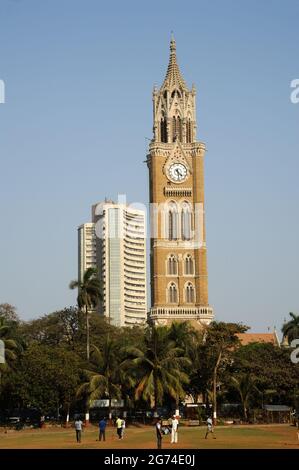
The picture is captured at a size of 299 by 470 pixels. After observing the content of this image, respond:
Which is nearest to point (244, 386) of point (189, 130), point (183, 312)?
point (183, 312)

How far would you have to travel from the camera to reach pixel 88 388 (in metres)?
68.1

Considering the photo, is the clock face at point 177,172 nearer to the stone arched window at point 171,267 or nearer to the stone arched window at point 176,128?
the stone arched window at point 176,128

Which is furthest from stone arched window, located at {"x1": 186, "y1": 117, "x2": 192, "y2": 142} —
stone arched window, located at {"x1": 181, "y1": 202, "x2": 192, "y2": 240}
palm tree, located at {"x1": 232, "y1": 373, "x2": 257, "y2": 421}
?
palm tree, located at {"x1": 232, "y1": 373, "x2": 257, "y2": 421}

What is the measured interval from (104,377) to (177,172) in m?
59.1

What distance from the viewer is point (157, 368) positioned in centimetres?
6488

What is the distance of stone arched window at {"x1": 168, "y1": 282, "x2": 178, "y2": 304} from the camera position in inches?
4646

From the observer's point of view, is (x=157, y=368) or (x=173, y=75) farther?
(x=173, y=75)

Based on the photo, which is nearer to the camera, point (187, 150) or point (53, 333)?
point (53, 333)

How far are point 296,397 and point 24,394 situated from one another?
82.6 feet

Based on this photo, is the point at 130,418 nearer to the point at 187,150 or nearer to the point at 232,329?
the point at 232,329

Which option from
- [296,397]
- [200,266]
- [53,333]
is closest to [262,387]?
[296,397]

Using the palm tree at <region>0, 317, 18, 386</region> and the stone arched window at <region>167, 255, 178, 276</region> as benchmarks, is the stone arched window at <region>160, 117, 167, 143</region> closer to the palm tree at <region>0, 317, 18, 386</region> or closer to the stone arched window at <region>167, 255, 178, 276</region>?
the stone arched window at <region>167, 255, 178, 276</region>

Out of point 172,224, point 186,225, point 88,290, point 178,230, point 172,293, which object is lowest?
point 88,290

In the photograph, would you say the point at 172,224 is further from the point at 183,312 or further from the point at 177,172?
the point at 183,312
